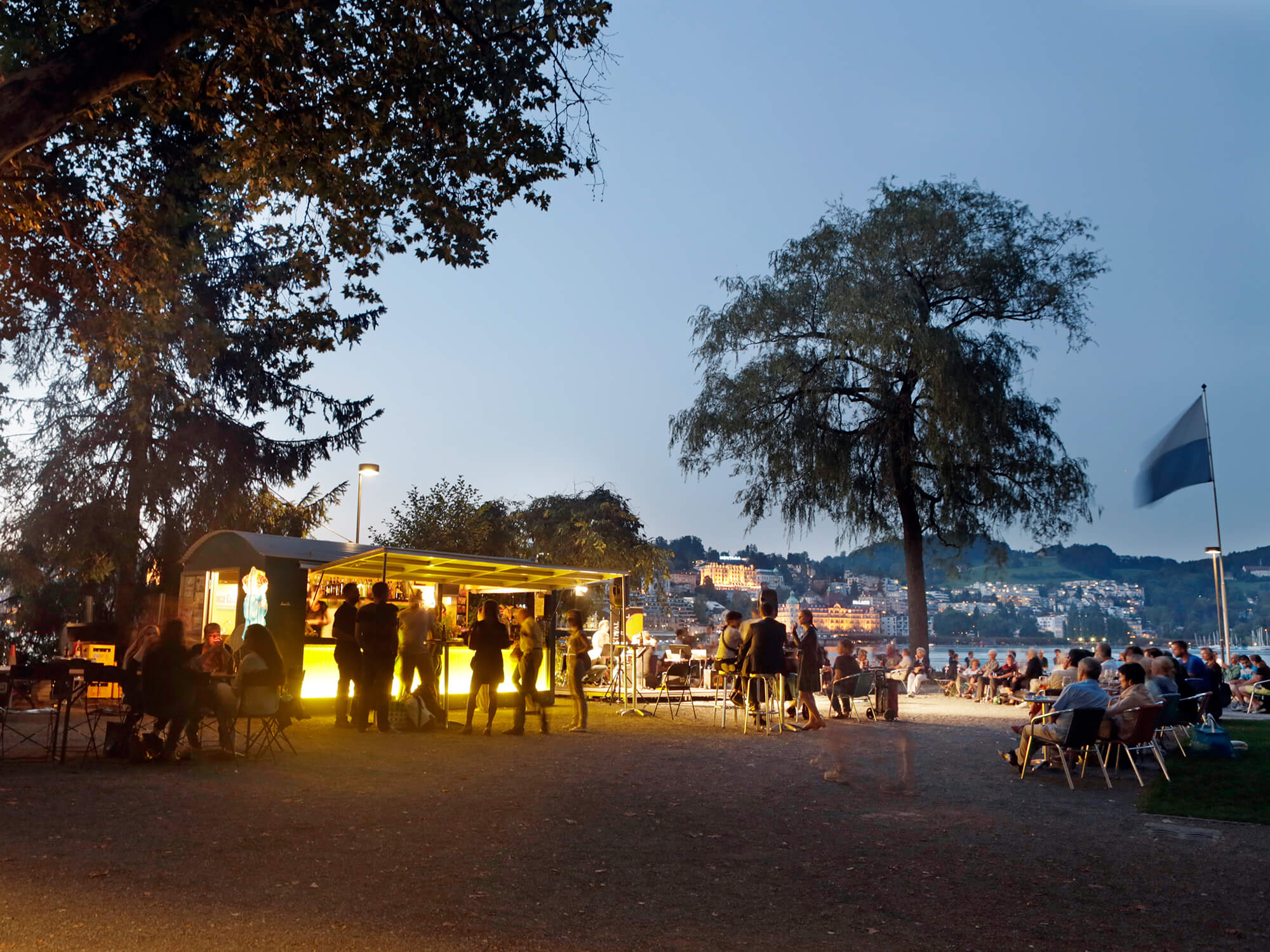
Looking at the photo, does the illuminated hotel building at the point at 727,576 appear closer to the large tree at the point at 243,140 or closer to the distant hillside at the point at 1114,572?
the distant hillside at the point at 1114,572

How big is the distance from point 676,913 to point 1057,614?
292 ft

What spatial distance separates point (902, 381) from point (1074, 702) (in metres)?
17.6

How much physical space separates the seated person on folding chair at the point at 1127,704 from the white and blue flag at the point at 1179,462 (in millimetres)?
14107

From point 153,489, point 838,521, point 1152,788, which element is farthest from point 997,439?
point 153,489

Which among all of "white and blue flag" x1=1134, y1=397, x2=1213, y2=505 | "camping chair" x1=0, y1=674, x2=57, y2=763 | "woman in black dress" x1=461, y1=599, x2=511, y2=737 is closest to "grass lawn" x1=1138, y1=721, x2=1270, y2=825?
"woman in black dress" x1=461, y1=599, x2=511, y2=737

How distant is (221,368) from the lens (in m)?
23.4

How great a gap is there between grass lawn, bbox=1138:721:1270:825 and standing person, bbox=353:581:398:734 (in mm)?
8287

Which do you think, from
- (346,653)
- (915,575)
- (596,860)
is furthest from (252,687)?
(915,575)

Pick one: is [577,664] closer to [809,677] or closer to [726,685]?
[726,685]

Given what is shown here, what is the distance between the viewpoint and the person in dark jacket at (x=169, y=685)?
9758 millimetres

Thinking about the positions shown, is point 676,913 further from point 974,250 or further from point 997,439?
point 974,250

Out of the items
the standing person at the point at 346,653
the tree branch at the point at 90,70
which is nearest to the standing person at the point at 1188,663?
the standing person at the point at 346,653

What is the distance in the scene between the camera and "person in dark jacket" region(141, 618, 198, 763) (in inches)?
384

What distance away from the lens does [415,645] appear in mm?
13219
